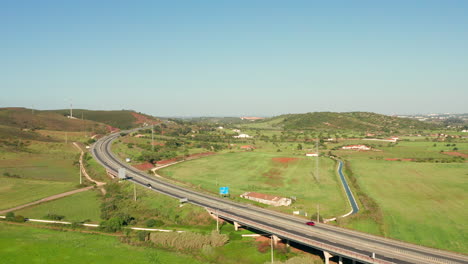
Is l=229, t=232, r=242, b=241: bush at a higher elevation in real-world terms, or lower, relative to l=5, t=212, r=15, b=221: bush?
higher

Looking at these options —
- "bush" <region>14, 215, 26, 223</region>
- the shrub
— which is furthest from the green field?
"bush" <region>14, 215, 26, 223</region>

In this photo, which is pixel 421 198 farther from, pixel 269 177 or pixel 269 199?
pixel 269 177

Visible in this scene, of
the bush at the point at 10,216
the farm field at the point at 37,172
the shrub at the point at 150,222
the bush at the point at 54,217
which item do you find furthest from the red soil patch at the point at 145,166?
the shrub at the point at 150,222

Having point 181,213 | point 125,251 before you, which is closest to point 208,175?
point 181,213

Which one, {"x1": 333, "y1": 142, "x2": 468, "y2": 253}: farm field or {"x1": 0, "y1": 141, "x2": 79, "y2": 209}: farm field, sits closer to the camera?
{"x1": 333, "y1": 142, "x2": 468, "y2": 253}: farm field

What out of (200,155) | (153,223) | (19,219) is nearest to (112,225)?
(153,223)

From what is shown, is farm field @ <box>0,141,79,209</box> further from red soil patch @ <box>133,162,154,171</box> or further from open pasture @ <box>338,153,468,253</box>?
open pasture @ <box>338,153,468,253</box>

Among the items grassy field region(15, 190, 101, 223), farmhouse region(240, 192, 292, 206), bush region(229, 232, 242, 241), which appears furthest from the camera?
farmhouse region(240, 192, 292, 206)

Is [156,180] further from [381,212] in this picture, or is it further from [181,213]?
[381,212]
